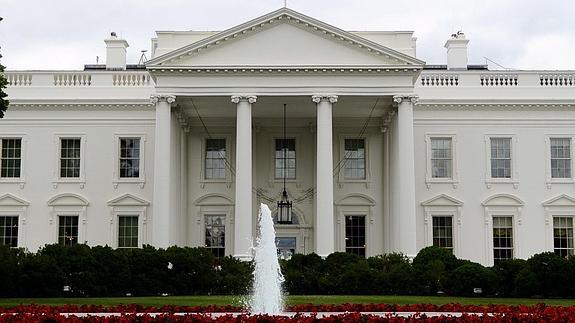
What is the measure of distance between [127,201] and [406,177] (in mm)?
13147

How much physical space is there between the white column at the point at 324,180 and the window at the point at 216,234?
7056 mm

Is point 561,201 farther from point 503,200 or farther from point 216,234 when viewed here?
point 216,234

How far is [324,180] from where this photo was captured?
37625 millimetres

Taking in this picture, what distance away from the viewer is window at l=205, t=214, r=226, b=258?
142ft

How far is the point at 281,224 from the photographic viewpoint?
43.5m

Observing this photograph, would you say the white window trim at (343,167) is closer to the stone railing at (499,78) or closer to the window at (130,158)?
the stone railing at (499,78)

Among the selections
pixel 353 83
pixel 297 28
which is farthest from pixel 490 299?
pixel 297 28

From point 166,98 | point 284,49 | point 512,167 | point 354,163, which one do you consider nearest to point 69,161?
point 166,98

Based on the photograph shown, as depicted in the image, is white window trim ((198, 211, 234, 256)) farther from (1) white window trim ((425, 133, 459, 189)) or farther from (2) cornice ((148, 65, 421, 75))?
(1) white window trim ((425, 133, 459, 189))

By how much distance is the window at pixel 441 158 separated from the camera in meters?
42.7

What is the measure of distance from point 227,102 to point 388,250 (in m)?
10.1

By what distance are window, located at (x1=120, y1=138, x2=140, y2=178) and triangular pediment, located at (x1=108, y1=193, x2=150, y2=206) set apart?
1036 mm

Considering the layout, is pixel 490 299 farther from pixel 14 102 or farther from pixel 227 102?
pixel 14 102

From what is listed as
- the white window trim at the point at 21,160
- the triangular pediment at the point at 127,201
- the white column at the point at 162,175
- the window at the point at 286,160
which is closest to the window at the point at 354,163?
the window at the point at 286,160
